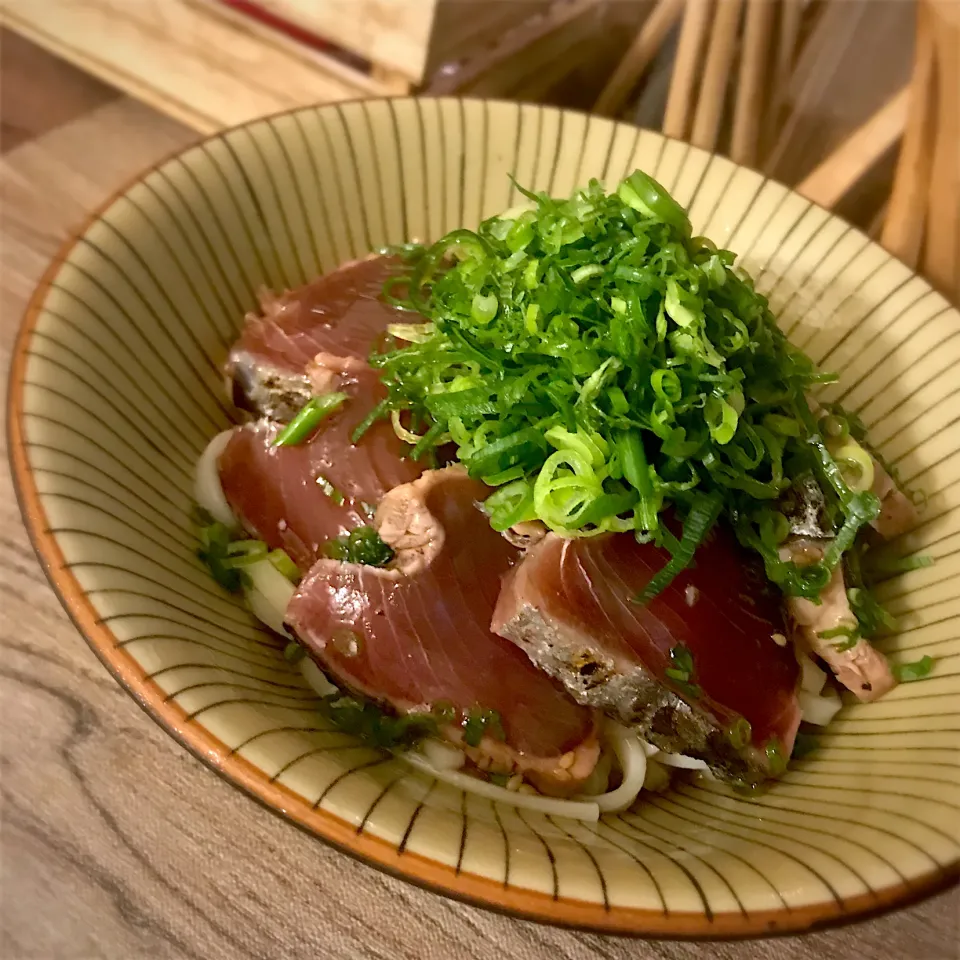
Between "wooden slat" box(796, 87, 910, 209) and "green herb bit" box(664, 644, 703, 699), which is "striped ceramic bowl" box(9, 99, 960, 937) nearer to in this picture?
"green herb bit" box(664, 644, 703, 699)

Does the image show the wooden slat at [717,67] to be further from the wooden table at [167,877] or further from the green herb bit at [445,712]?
the wooden table at [167,877]

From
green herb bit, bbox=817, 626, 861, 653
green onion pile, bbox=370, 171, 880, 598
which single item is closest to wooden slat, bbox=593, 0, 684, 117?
green onion pile, bbox=370, 171, 880, 598

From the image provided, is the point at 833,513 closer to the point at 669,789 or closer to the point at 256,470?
the point at 669,789

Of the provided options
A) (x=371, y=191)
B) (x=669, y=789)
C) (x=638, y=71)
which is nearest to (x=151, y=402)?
(x=371, y=191)

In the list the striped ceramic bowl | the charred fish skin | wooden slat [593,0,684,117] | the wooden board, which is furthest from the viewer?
wooden slat [593,0,684,117]

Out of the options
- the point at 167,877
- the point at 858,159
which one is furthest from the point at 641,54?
the point at 167,877
